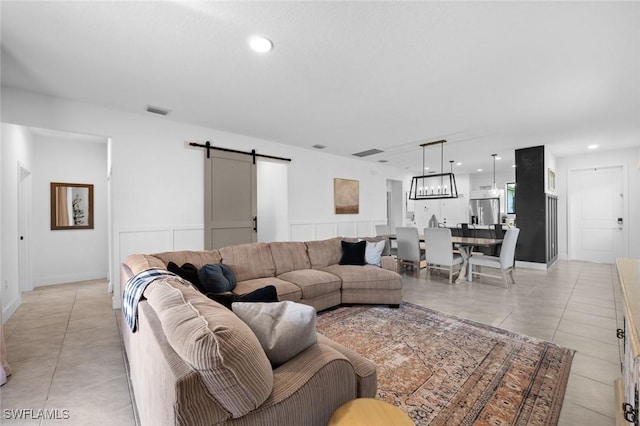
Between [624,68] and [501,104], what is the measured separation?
1069 millimetres

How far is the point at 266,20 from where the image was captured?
2.04 metres

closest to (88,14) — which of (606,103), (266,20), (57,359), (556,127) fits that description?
(266,20)

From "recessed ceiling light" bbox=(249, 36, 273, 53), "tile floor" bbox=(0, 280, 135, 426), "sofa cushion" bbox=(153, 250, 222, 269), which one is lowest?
"tile floor" bbox=(0, 280, 135, 426)

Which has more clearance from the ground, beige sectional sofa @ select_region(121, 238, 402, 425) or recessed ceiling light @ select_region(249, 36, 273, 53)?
recessed ceiling light @ select_region(249, 36, 273, 53)

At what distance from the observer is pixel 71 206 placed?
5277mm

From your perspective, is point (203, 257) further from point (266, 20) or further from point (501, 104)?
point (501, 104)

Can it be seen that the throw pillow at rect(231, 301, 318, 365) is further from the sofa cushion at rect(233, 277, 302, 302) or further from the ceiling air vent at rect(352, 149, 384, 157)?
the ceiling air vent at rect(352, 149, 384, 157)

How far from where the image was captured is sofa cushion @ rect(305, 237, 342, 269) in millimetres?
4039

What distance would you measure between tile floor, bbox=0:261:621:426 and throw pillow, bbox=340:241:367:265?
0.94 metres

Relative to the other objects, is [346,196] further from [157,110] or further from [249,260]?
[157,110]

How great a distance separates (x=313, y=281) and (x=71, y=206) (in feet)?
16.4

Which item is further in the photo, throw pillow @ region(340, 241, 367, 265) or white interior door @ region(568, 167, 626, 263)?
white interior door @ region(568, 167, 626, 263)

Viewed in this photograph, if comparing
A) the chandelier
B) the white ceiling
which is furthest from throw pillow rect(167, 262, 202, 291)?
the chandelier

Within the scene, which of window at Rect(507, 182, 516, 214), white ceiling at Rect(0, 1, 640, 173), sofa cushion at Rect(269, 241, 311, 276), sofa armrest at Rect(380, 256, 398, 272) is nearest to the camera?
white ceiling at Rect(0, 1, 640, 173)
